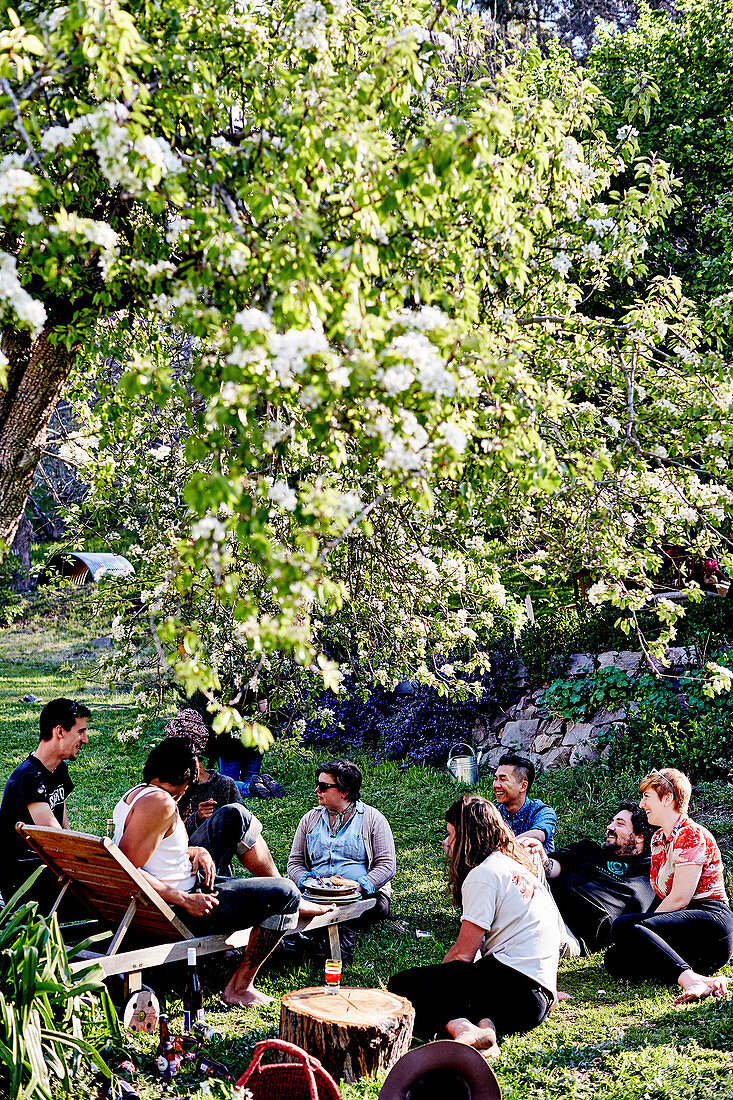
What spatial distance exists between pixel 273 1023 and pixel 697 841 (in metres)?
2.43

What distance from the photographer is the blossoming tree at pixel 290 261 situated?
2.70m

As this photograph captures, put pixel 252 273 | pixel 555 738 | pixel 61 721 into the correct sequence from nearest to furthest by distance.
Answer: pixel 252 273 → pixel 61 721 → pixel 555 738

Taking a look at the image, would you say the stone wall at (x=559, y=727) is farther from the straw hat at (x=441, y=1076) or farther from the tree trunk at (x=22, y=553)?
the tree trunk at (x=22, y=553)

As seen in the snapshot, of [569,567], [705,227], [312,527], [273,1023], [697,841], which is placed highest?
[705,227]

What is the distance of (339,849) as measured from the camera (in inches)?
233

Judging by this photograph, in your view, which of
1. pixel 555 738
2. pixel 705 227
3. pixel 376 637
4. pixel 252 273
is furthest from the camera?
pixel 705 227

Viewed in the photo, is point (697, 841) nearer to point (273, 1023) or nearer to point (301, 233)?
point (273, 1023)

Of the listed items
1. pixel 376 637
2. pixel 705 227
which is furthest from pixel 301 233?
pixel 705 227

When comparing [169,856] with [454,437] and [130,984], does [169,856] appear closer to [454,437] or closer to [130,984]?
[130,984]

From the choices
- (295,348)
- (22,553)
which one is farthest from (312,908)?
(22,553)

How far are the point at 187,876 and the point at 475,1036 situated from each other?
1.52 metres

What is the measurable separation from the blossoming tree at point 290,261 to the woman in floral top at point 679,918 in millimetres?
1926

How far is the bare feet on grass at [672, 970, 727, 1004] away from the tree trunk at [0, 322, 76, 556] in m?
3.89

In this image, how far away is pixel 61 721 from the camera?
4.94 metres
